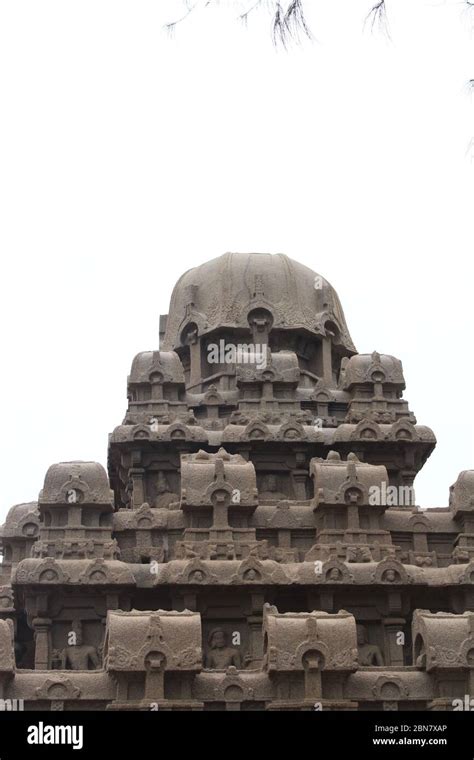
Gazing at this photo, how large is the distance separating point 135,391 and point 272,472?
21.4 feet

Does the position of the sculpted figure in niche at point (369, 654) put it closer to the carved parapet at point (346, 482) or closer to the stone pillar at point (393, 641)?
the stone pillar at point (393, 641)

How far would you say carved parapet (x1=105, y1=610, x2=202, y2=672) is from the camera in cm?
3953

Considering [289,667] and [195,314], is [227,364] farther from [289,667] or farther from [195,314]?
[289,667]

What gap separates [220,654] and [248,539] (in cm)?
477

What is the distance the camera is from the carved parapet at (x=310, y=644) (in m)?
39.6

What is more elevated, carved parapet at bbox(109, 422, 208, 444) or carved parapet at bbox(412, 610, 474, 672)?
carved parapet at bbox(109, 422, 208, 444)

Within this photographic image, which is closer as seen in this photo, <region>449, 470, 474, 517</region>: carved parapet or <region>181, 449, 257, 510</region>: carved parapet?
<region>181, 449, 257, 510</region>: carved parapet

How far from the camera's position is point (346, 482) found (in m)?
47.7

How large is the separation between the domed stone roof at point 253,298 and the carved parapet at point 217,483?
35.0ft

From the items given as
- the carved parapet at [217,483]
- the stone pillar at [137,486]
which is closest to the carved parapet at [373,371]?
the carved parapet at [217,483]

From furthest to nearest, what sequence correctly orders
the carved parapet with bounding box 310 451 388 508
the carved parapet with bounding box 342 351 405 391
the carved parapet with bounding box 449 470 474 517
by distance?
the carved parapet with bounding box 342 351 405 391
the carved parapet with bounding box 449 470 474 517
the carved parapet with bounding box 310 451 388 508

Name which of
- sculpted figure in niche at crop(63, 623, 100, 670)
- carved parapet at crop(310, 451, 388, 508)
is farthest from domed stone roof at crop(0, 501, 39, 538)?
carved parapet at crop(310, 451, 388, 508)

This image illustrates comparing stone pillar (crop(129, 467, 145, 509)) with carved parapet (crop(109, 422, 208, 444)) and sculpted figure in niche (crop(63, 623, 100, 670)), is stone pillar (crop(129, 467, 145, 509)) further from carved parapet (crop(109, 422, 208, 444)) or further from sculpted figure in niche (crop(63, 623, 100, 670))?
sculpted figure in niche (crop(63, 623, 100, 670))

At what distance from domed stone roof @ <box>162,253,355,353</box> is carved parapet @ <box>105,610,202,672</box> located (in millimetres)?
19458
